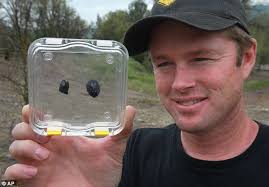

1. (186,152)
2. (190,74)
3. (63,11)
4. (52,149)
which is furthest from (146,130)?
(63,11)

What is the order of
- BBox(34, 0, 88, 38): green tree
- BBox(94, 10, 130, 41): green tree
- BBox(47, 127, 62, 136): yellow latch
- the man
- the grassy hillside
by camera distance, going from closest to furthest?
BBox(47, 127, 62, 136): yellow latch
the man
BBox(34, 0, 88, 38): green tree
the grassy hillside
BBox(94, 10, 130, 41): green tree

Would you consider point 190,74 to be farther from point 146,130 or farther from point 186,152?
point 146,130

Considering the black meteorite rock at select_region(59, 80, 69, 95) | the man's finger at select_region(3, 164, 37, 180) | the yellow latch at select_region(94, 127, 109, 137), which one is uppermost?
the black meteorite rock at select_region(59, 80, 69, 95)

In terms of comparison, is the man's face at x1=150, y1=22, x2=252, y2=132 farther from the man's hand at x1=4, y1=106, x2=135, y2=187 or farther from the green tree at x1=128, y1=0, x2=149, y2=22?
the green tree at x1=128, y1=0, x2=149, y2=22

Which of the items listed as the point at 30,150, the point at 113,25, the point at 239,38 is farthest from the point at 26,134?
the point at 113,25

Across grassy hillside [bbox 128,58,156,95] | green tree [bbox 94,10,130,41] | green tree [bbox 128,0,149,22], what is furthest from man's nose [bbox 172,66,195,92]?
green tree [bbox 128,0,149,22]

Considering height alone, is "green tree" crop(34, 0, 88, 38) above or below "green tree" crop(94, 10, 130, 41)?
Answer: above
